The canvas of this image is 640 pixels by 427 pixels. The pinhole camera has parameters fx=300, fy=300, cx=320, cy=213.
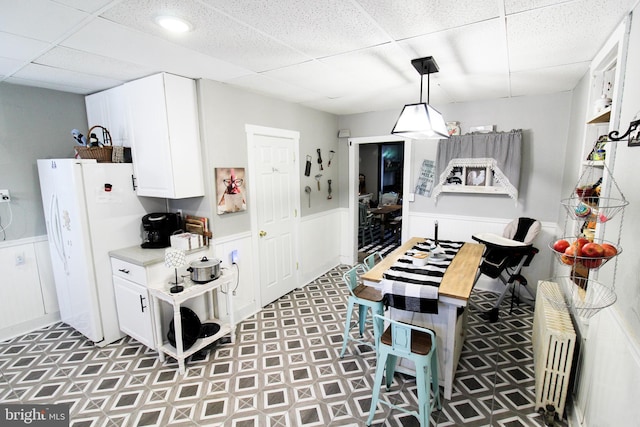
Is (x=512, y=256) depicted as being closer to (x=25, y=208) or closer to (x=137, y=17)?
(x=137, y=17)

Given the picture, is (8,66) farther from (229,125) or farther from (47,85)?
(229,125)

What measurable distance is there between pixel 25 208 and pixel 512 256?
→ 5.04 meters

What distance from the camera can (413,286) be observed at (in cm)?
205

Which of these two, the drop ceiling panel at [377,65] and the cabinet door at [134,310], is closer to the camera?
the drop ceiling panel at [377,65]

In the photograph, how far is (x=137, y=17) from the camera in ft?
5.14

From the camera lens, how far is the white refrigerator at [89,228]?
8.61 feet

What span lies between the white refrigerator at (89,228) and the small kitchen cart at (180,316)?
664 millimetres

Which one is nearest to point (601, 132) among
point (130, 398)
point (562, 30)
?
point (562, 30)

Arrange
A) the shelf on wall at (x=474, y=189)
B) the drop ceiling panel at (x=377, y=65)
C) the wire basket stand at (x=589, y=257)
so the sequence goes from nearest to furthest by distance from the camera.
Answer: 1. the wire basket stand at (x=589, y=257)
2. the drop ceiling panel at (x=377, y=65)
3. the shelf on wall at (x=474, y=189)

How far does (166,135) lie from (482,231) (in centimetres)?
379

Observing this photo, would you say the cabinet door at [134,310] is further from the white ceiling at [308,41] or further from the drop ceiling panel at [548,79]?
the drop ceiling panel at [548,79]

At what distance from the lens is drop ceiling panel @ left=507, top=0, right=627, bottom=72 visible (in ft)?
5.03

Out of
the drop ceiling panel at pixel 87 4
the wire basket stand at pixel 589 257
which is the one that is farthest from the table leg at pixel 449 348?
the drop ceiling panel at pixel 87 4

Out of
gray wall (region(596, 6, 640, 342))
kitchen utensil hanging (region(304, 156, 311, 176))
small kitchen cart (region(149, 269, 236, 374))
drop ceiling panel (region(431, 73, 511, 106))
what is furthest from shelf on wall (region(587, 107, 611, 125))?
small kitchen cart (region(149, 269, 236, 374))
